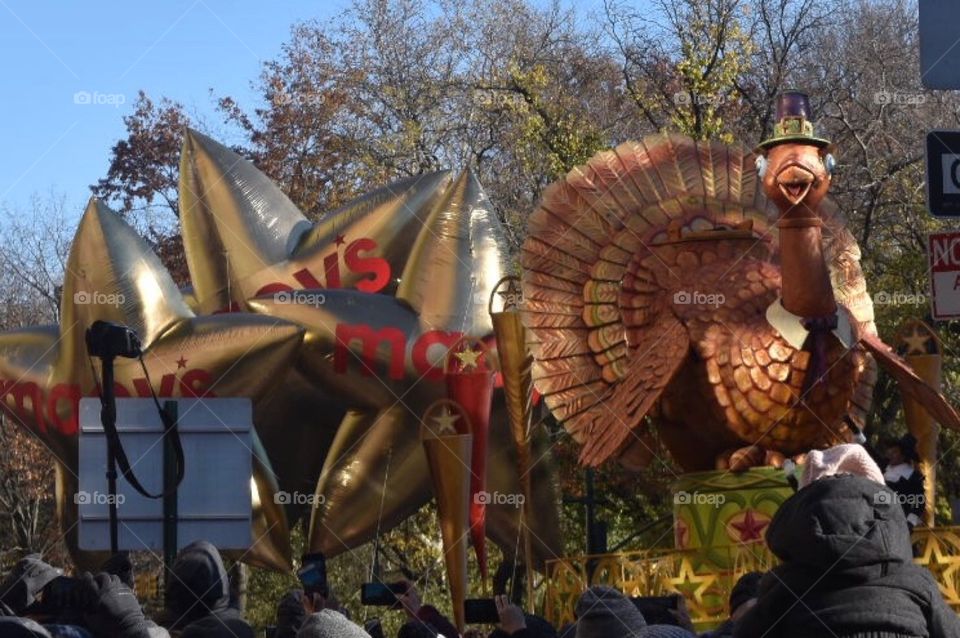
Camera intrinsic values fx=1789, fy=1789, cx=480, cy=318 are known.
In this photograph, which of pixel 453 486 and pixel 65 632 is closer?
pixel 65 632

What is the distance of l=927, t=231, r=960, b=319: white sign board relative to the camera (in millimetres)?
6211

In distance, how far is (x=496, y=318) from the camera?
1523 cm

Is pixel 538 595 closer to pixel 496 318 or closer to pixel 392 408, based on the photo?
pixel 392 408

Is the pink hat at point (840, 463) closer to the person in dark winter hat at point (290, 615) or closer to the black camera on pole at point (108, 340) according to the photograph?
the person in dark winter hat at point (290, 615)

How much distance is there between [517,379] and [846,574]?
11834 millimetres

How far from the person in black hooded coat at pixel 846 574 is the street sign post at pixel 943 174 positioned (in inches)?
98.9

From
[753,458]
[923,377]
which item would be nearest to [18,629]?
[753,458]

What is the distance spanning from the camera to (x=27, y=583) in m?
8.74

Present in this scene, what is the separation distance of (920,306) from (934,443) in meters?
5.99

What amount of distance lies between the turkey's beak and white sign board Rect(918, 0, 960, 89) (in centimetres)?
592

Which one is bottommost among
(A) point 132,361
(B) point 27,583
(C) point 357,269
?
(B) point 27,583

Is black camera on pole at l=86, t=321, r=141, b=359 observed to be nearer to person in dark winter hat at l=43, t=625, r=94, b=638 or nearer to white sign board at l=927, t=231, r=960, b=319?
person in dark winter hat at l=43, t=625, r=94, b=638

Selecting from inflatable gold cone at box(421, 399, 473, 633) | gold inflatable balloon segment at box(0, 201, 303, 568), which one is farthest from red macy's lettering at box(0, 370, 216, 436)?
inflatable gold cone at box(421, 399, 473, 633)

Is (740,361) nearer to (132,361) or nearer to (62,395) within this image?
(132,361)
